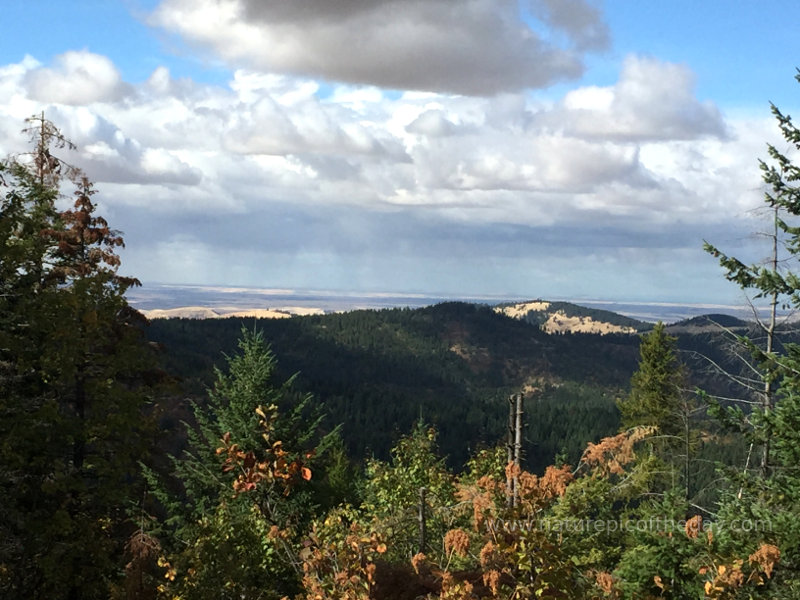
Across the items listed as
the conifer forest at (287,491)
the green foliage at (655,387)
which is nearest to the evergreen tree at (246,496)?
the conifer forest at (287,491)

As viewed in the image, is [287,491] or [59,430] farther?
[59,430]

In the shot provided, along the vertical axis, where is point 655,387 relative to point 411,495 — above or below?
above

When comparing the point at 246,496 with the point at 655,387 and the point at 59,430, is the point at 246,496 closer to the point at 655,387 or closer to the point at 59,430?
the point at 59,430

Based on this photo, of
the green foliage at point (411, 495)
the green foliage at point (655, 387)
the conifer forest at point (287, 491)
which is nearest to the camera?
the conifer forest at point (287, 491)

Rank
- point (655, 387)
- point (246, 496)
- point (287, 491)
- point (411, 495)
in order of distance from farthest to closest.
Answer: point (655, 387), point (411, 495), point (246, 496), point (287, 491)

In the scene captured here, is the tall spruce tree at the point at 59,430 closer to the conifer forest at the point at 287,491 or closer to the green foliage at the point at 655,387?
the conifer forest at the point at 287,491

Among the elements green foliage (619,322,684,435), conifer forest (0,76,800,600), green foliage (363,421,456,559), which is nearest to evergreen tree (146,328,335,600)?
conifer forest (0,76,800,600)

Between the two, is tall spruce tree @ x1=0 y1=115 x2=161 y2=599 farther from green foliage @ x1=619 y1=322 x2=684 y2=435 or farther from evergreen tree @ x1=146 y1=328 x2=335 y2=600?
green foliage @ x1=619 y1=322 x2=684 y2=435

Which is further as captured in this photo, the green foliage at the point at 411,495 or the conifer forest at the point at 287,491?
the green foliage at the point at 411,495

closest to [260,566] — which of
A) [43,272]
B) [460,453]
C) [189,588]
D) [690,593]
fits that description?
[189,588]

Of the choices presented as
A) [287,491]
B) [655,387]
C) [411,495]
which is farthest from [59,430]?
[655,387]

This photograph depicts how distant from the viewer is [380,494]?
24609mm

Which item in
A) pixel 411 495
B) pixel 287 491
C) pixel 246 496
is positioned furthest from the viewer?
pixel 411 495

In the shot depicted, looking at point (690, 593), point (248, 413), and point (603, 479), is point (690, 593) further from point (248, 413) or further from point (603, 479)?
point (248, 413)
